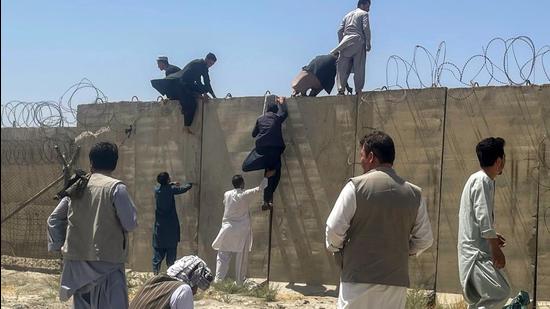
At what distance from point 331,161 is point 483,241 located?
14.7 feet

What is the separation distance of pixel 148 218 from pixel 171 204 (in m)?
0.96

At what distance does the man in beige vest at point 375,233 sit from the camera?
13.4 feet

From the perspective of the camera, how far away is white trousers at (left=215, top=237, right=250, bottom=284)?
31.3ft

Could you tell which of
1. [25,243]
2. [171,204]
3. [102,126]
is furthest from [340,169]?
[25,243]

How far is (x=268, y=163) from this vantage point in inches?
371

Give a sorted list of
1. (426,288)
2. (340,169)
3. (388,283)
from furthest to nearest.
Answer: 1. (340,169)
2. (426,288)
3. (388,283)

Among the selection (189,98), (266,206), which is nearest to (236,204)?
(266,206)

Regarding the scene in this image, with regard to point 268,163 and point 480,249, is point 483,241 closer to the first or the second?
point 480,249

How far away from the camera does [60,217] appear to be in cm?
498

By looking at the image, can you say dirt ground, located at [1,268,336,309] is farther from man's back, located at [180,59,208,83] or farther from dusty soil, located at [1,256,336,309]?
man's back, located at [180,59,208,83]

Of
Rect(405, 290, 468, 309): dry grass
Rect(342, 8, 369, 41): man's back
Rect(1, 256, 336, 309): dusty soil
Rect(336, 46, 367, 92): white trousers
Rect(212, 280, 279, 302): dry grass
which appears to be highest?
Rect(342, 8, 369, 41): man's back

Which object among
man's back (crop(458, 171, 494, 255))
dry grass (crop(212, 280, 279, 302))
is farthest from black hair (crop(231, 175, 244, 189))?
man's back (crop(458, 171, 494, 255))

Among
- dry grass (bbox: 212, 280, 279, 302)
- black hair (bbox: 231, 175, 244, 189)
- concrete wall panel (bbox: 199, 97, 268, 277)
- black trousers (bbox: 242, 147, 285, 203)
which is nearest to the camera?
dry grass (bbox: 212, 280, 279, 302)

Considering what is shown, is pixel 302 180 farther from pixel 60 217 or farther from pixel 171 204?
pixel 60 217
